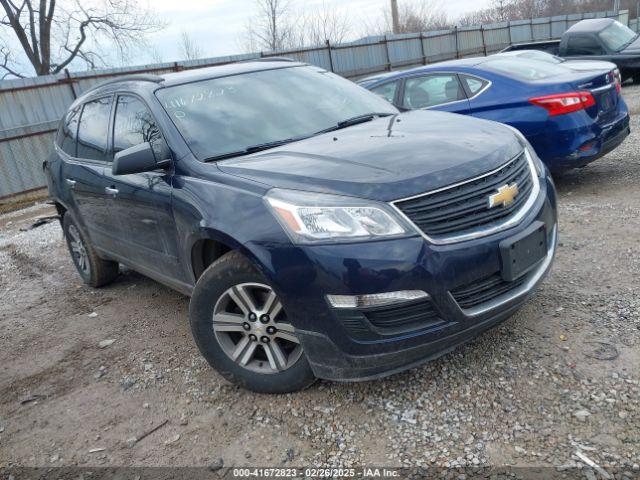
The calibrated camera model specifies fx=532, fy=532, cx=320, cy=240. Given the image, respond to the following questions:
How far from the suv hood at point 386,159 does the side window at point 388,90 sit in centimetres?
350

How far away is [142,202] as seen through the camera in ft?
11.5

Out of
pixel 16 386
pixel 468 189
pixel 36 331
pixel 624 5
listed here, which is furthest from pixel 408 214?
pixel 624 5

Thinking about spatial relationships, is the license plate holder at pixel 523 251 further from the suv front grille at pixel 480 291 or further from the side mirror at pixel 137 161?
the side mirror at pixel 137 161

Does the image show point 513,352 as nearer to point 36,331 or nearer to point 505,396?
point 505,396

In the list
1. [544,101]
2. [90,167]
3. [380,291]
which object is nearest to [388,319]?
[380,291]

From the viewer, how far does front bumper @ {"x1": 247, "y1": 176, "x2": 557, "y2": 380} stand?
232 cm

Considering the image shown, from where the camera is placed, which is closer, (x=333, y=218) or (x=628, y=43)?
(x=333, y=218)

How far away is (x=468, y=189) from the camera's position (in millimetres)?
2494

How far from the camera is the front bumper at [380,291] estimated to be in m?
2.32

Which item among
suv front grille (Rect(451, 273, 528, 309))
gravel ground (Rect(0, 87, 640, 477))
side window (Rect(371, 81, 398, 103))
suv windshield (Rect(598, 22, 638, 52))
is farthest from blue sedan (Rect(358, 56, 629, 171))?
suv windshield (Rect(598, 22, 638, 52))

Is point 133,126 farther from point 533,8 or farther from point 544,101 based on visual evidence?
point 533,8

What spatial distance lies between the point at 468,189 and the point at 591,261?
1.96 m

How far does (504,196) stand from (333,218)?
0.86 m

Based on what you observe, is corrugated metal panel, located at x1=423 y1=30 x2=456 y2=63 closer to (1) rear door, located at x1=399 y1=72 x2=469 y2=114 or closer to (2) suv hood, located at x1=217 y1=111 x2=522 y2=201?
(1) rear door, located at x1=399 y1=72 x2=469 y2=114
